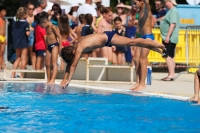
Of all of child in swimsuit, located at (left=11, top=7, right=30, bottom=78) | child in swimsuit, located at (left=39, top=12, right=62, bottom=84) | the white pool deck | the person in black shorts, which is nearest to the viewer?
the person in black shorts

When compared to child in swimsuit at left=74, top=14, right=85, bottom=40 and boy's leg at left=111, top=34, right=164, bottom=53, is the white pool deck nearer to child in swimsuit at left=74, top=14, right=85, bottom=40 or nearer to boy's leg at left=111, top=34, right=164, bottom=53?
boy's leg at left=111, top=34, right=164, bottom=53

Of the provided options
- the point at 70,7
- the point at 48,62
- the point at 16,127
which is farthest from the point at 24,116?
the point at 70,7

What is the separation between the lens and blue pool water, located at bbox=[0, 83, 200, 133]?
22.1 feet

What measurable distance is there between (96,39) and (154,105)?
2188 mm

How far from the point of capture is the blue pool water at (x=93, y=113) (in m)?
6.73

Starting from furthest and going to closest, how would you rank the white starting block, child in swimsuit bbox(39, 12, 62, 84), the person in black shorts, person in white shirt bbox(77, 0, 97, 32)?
person in white shirt bbox(77, 0, 97, 32)
the white starting block
child in swimsuit bbox(39, 12, 62, 84)
the person in black shorts

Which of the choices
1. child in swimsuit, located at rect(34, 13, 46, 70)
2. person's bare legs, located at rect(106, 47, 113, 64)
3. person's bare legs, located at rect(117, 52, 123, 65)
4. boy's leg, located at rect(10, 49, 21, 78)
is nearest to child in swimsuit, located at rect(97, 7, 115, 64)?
person's bare legs, located at rect(106, 47, 113, 64)

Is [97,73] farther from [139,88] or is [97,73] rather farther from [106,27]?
[139,88]

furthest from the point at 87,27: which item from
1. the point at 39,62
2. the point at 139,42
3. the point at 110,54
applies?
the point at 139,42

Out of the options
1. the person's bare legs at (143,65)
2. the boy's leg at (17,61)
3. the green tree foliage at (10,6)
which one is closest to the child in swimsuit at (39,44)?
the boy's leg at (17,61)

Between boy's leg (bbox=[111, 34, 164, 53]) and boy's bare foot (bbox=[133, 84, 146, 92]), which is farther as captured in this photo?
boy's bare foot (bbox=[133, 84, 146, 92])

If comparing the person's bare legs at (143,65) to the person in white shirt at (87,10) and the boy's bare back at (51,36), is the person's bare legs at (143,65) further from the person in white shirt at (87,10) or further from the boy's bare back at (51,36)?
the person in white shirt at (87,10)

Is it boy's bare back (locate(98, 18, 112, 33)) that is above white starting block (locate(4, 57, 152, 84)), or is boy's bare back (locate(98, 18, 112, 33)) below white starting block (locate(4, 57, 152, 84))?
above

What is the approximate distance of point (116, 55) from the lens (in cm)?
1535
